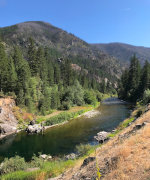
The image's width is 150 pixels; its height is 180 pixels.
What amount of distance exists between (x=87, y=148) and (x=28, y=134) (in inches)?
793

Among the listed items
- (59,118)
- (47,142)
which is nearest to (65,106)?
(59,118)

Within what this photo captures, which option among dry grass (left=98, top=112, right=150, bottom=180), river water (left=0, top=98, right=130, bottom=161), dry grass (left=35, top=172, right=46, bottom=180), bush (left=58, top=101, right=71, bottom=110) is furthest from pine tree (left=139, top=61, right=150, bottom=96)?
dry grass (left=35, top=172, right=46, bottom=180)

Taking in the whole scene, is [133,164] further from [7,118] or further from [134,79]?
A: [134,79]

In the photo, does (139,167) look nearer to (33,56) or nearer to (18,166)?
(18,166)

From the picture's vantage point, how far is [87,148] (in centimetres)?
1758

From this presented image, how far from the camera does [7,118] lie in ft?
123

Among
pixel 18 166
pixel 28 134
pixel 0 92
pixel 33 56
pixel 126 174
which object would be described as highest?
pixel 33 56

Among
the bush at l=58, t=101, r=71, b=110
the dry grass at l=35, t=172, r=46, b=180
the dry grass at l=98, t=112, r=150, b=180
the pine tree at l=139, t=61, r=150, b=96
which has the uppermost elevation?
the pine tree at l=139, t=61, r=150, b=96

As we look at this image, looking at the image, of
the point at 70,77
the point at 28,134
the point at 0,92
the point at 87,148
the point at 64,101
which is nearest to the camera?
the point at 87,148

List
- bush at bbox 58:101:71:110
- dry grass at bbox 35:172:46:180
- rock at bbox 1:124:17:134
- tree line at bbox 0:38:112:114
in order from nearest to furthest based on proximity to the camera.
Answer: dry grass at bbox 35:172:46:180
rock at bbox 1:124:17:134
tree line at bbox 0:38:112:114
bush at bbox 58:101:71:110

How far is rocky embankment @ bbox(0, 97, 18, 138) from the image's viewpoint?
3375 centimetres

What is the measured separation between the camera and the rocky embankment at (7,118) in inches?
1329

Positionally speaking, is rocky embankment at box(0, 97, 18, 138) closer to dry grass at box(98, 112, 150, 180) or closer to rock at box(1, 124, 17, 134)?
rock at box(1, 124, 17, 134)

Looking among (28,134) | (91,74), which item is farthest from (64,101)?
(91,74)
